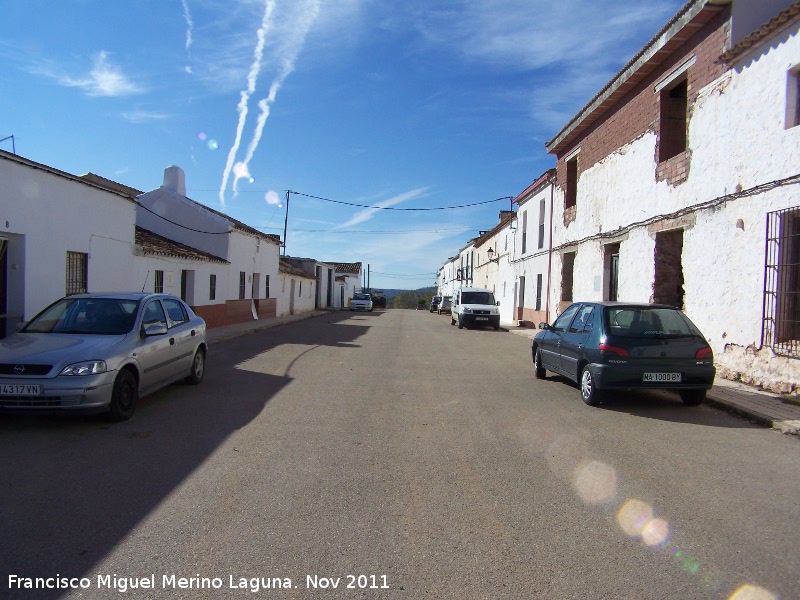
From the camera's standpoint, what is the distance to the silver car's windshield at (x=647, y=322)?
24.7 feet

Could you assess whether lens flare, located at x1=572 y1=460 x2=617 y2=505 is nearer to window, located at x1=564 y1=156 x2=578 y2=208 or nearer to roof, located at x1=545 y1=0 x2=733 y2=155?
roof, located at x1=545 y1=0 x2=733 y2=155

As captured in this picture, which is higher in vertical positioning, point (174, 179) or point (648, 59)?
point (648, 59)

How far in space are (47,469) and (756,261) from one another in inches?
406

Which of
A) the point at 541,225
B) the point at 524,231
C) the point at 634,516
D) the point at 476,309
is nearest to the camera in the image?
the point at 634,516

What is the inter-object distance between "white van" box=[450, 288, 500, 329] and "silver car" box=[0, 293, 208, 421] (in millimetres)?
17319

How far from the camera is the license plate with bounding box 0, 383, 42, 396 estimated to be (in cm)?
555

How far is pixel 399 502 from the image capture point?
157 inches

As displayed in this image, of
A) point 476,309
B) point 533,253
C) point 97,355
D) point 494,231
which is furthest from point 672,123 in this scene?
point 494,231

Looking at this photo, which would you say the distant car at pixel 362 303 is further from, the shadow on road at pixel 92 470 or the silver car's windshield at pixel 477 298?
the shadow on road at pixel 92 470

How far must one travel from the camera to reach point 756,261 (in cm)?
912

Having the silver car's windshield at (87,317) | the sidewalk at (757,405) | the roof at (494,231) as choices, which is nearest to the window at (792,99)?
the sidewalk at (757,405)

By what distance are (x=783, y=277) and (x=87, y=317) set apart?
34.1ft

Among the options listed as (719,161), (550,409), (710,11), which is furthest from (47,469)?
(710,11)

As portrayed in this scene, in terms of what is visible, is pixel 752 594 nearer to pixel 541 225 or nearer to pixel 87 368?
pixel 87 368
